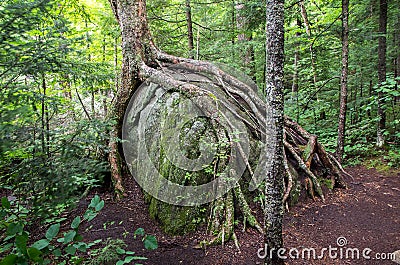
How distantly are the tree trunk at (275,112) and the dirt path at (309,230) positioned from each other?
0.72 metres

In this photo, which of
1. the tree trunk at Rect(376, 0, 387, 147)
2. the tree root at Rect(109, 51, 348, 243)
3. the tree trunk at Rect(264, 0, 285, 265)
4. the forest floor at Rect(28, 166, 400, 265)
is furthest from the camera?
the tree trunk at Rect(376, 0, 387, 147)

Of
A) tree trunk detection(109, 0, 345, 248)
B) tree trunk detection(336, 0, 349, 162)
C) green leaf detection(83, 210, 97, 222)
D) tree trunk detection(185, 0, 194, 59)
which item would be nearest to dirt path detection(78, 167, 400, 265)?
tree trunk detection(109, 0, 345, 248)

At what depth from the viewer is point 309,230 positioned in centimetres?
434

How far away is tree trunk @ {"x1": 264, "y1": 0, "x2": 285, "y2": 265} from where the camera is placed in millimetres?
2986

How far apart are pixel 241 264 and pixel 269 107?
224 centimetres

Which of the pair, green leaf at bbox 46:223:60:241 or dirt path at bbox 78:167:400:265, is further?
dirt path at bbox 78:167:400:265

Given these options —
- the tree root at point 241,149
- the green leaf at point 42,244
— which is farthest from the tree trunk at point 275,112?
the green leaf at point 42,244

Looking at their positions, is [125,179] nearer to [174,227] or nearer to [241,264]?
[174,227]

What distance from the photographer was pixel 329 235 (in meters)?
4.21

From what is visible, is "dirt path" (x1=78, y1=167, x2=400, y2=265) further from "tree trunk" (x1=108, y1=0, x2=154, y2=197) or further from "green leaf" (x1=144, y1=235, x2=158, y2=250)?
"tree trunk" (x1=108, y1=0, x2=154, y2=197)

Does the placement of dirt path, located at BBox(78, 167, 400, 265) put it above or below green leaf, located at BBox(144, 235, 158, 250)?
below

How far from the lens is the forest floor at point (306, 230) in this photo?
371 centimetres

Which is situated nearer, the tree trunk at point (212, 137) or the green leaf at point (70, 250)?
the green leaf at point (70, 250)

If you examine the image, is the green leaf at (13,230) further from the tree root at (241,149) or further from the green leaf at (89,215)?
the tree root at (241,149)
